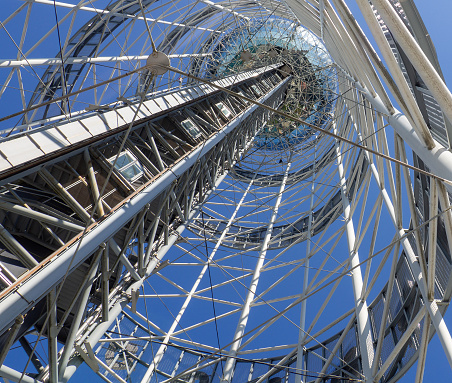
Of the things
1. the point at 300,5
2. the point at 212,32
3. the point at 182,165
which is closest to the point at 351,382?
the point at 182,165

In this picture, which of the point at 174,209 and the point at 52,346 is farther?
the point at 174,209

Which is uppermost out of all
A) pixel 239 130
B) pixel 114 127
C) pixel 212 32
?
pixel 212 32

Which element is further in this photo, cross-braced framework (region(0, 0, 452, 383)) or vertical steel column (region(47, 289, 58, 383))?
vertical steel column (region(47, 289, 58, 383))

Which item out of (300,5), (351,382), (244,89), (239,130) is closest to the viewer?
(351,382)

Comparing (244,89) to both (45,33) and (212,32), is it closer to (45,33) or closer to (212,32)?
(45,33)

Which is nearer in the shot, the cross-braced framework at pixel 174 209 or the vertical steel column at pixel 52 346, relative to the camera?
the cross-braced framework at pixel 174 209

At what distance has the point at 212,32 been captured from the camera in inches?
1521

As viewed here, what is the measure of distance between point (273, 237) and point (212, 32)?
75.8ft

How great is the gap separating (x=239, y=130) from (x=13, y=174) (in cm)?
1378

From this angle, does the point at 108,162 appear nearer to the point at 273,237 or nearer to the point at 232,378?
the point at 232,378

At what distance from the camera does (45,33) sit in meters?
19.4

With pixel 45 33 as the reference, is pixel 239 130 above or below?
below

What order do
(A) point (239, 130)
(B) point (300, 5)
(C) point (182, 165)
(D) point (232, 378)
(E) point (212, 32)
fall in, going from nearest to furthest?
(C) point (182, 165) < (D) point (232, 378) < (B) point (300, 5) < (A) point (239, 130) < (E) point (212, 32)

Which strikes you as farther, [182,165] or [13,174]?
[182,165]
